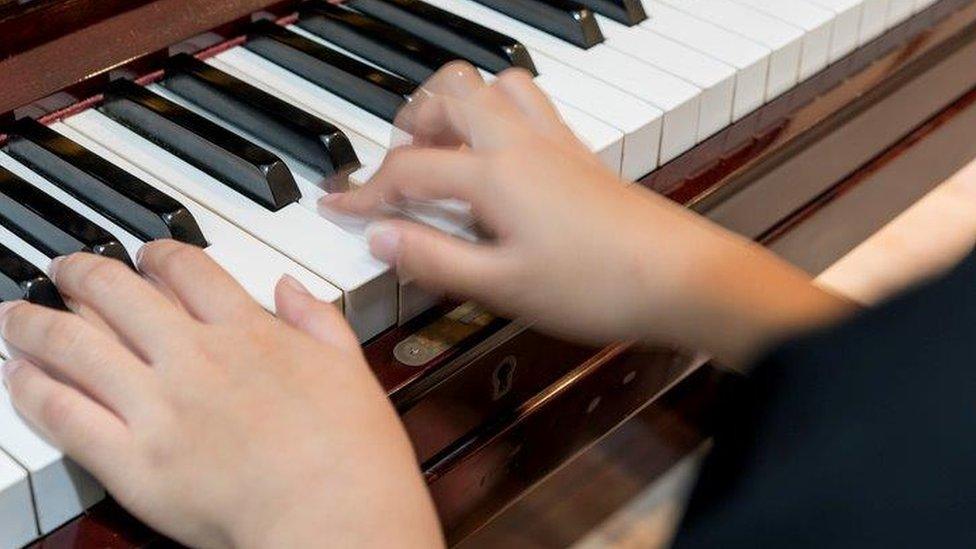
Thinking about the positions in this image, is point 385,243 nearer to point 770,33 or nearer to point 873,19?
point 770,33

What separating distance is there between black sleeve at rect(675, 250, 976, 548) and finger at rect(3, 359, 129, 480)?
34 cm

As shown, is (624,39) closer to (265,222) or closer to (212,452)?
(265,222)

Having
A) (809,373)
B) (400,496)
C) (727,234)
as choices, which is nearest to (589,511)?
(727,234)

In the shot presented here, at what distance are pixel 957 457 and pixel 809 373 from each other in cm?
8

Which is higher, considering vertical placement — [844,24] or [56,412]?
[56,412]

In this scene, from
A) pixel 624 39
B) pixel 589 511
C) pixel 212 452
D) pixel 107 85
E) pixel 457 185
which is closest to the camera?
pixel 212 452

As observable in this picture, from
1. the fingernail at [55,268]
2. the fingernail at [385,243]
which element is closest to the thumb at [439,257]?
the fingernail at [385,243]

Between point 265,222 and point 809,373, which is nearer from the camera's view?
point 809,373

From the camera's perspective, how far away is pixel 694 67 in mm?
1226

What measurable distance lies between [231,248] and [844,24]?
67 centimetres

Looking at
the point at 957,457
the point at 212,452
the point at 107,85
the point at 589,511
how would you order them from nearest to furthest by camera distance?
the point at 957,457 < the point at 212,452 < the point at 107,85 < the point at 589,511

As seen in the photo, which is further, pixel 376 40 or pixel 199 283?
pixel 376 40

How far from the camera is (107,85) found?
1.15m

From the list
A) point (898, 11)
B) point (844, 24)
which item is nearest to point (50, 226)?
point (844, 24)
